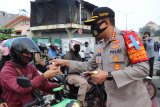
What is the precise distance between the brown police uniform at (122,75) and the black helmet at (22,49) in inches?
26.8

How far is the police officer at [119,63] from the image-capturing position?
2.49m

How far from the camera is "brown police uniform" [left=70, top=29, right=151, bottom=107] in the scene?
2492 mm

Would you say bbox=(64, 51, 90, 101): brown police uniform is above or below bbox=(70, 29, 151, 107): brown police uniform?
below

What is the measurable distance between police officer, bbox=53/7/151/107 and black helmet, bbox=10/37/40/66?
0.60 m

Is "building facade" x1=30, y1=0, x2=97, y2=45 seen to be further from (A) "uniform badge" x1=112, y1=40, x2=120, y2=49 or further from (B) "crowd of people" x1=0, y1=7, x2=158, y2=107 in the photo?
(A) "uniform badge" x1=112, y1=40, x2=120, y2=49

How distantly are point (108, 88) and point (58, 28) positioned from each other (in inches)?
1158

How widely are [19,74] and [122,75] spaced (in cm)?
105

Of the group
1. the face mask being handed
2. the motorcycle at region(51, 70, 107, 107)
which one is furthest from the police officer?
the motorcycle at region(51, 70, 107, 107)

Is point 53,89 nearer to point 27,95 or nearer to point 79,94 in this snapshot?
point 27,95

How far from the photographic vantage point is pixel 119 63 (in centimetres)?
265

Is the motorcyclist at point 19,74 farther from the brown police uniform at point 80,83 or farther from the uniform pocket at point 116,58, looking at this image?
the brown police uniform at point 80,83

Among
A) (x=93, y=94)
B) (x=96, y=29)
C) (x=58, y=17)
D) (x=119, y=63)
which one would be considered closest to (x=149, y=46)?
(x=93, y=94)

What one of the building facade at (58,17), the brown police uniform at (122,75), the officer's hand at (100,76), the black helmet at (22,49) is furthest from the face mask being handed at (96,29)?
the building facade at (58,17)

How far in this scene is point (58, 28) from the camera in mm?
31891
